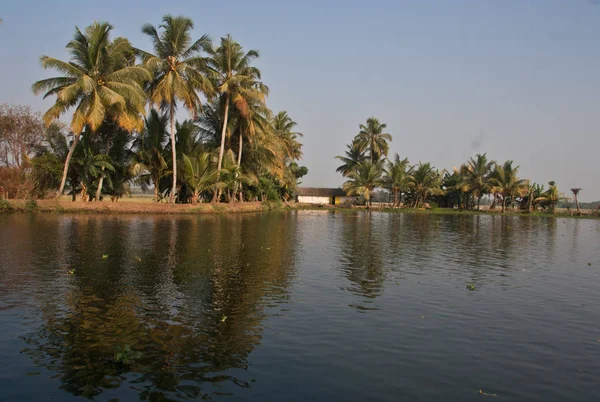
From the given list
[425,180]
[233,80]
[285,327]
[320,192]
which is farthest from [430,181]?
[285,327]

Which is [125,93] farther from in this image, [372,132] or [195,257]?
[372,132]

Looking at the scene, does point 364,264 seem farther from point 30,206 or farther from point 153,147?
point 153,147

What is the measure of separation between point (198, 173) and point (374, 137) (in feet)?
126

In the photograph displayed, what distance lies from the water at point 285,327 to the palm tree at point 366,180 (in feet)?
153

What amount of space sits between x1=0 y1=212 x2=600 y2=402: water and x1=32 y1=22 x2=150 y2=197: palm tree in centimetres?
1564

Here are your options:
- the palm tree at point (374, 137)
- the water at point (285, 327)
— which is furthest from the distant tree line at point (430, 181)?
the water at point (285, 327)

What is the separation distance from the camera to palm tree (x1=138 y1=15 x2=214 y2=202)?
34.6 m

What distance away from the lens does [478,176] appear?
6556cm

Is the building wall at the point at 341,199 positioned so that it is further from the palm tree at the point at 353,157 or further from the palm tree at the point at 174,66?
the palm tree at the point at 174,66

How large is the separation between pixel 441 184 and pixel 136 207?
51758mm

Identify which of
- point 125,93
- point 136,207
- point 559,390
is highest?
point 125,93

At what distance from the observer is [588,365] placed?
292 inches

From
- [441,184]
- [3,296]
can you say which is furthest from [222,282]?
[441,184]

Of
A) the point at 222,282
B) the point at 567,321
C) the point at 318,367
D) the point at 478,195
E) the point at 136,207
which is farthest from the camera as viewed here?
the point at 478,195
